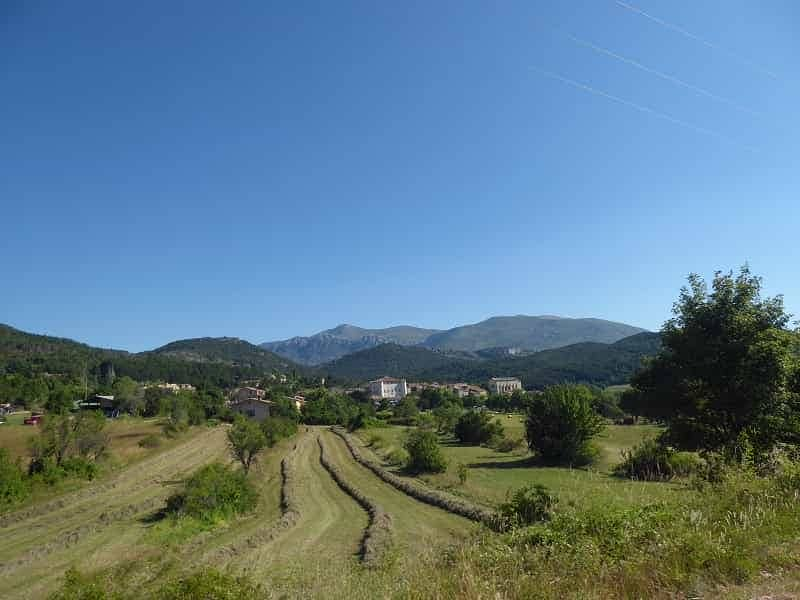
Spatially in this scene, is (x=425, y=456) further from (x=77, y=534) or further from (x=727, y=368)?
(x=727, y=368)

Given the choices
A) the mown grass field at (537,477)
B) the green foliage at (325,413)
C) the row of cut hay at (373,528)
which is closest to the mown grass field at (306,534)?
the mown grass field at (537,477)

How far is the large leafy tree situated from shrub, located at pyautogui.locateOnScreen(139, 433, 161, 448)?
63.6 m

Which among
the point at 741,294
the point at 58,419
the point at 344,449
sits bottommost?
the point at 344,449

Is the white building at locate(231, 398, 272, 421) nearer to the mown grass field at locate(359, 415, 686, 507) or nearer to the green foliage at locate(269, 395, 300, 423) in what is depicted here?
the green foliage at locate(269, 395, 300, 423)

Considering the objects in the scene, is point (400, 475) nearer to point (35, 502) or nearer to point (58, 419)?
point (35, 502)

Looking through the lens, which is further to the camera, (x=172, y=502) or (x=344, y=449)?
(x=344, y=449)

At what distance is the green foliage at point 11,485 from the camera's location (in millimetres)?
34244

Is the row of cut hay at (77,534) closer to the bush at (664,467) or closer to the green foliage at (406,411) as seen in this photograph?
the bush at (664,467)

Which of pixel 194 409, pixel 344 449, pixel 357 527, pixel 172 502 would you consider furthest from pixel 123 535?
pixel 194 409

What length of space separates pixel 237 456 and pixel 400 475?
15.3 meters

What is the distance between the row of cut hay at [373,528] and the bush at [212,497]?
7098 mm

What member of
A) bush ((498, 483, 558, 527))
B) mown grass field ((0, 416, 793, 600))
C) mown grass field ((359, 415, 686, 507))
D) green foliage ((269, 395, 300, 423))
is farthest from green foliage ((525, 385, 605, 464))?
green foliage ((269, 395, 300, 423))

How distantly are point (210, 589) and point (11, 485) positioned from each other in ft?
133

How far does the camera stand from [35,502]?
35656 mm
